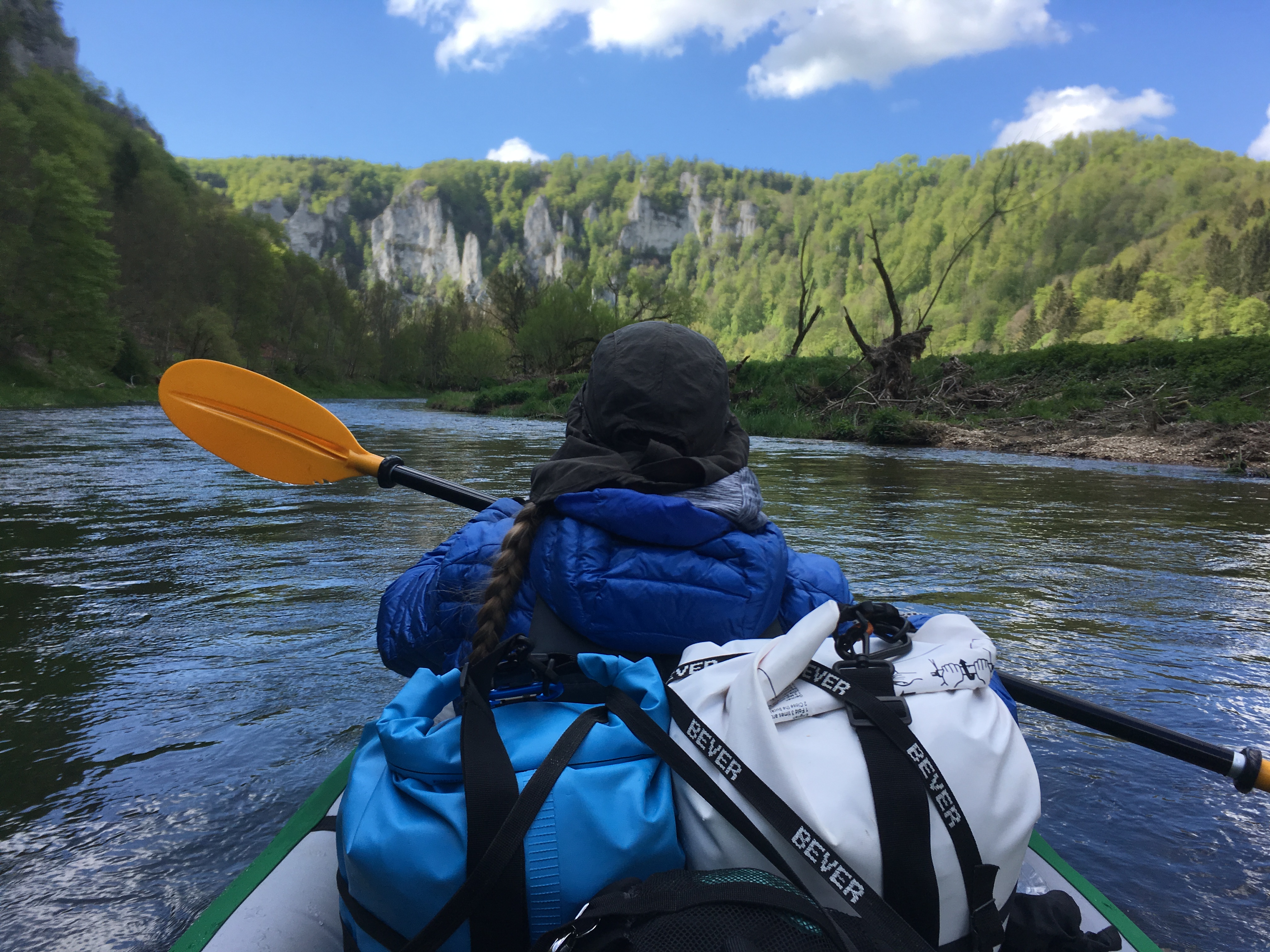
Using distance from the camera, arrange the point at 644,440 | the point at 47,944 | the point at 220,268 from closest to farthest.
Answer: the point at 644,440, the point at 47,944, the point at 220,268

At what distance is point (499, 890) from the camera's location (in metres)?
0.91

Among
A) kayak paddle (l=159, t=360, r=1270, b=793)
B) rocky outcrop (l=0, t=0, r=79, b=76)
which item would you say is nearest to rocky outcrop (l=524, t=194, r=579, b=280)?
rocky outcrop (l=0, t=0, r=79, b=76)

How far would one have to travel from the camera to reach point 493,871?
897mm

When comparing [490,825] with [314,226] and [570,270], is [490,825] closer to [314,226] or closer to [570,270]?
[570,270]

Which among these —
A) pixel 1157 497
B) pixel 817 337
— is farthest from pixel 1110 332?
pixel 1157 497

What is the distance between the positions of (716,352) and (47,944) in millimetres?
1803

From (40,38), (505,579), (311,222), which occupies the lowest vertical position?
(505,579)

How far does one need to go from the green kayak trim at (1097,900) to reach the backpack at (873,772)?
1.69ft

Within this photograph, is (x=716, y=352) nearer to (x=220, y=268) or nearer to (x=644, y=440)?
(x=644, y=440)

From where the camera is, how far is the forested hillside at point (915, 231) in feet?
153

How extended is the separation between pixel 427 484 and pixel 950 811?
222 centimetres

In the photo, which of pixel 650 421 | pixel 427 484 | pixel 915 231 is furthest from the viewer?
pixel 915 231

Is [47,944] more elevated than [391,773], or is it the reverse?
[391,773]

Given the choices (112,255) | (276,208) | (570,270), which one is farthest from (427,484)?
(276,208)
